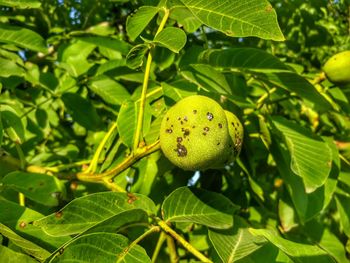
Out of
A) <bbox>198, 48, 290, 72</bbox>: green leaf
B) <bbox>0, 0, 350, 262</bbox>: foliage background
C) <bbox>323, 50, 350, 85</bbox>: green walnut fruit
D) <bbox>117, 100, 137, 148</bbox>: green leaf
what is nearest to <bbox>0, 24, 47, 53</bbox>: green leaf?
<bbox>0, 0, 350, 262</bbox>: foliage background

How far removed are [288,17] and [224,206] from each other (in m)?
1.40

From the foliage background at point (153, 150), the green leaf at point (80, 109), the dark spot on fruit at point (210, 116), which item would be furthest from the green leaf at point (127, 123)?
the green leaf at point (80, 109)

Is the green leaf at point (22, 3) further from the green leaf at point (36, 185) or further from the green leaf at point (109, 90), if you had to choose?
the green leaf at point (36, 185)

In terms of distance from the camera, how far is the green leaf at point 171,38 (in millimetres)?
1219

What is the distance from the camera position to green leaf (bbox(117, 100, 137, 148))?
1408 millimetres

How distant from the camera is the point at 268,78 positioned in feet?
4.99

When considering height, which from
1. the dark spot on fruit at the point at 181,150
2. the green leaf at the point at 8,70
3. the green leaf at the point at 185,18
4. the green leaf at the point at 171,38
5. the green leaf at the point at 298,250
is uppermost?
the green leaf at the point at 171,38

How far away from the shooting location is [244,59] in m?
1.43

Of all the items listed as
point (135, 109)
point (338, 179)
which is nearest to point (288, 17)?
point (338, 179)

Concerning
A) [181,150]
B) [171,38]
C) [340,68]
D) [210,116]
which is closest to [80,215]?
[181,150]

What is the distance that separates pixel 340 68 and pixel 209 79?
20.6 inches

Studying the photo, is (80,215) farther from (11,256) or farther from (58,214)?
(11,256)

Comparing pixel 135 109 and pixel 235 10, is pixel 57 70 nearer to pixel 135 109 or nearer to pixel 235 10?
pixel 135 109

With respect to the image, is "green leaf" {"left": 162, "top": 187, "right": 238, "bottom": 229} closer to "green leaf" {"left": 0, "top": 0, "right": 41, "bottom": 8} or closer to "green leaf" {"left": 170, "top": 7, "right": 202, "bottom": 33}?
"green leaf" {"left": 170, "top": 7, "right": 202, "bottom": 33}
